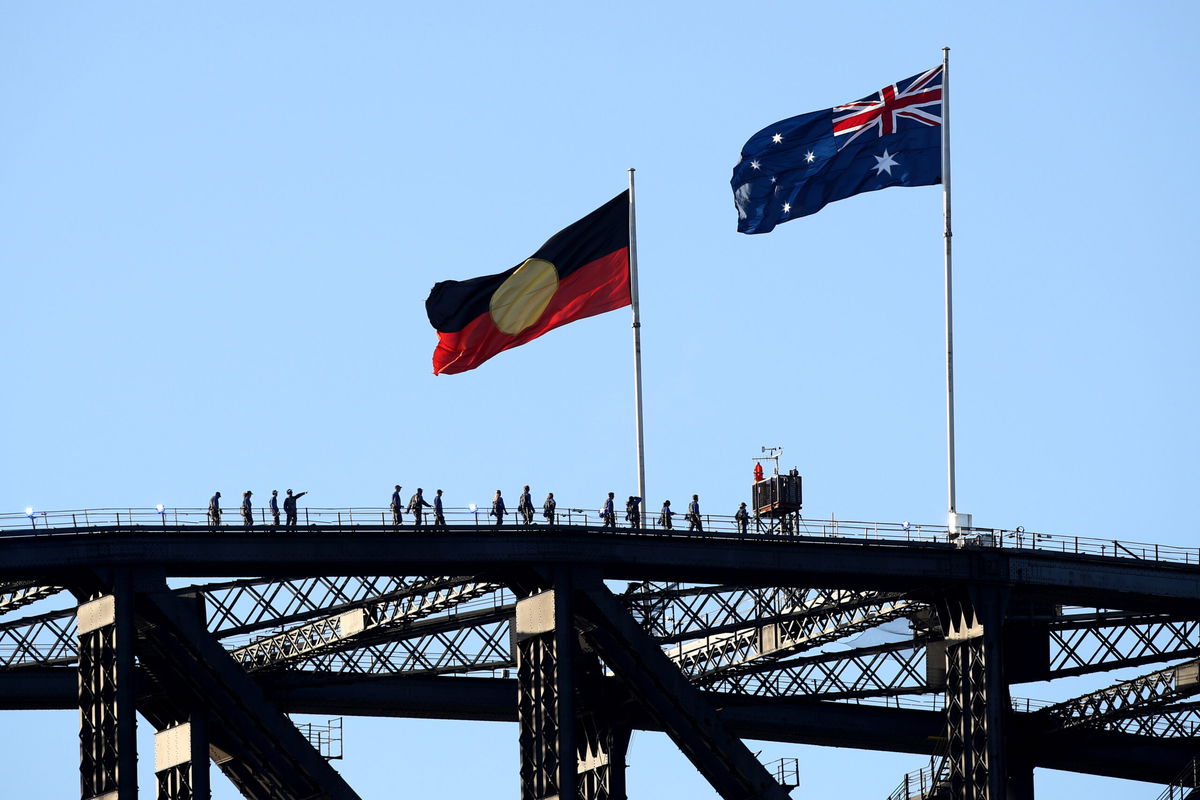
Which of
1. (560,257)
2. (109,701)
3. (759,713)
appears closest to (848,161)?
(560,257)

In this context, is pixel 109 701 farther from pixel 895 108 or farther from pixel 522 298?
pixel 895 108

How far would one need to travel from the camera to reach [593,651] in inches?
3770

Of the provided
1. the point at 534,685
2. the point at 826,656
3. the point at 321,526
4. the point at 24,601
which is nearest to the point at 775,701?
the point at 826,656

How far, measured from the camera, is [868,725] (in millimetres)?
104750

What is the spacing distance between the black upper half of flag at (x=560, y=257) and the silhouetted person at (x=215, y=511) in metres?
9.03

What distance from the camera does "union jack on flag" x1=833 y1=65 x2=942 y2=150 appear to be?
9631 centimetres

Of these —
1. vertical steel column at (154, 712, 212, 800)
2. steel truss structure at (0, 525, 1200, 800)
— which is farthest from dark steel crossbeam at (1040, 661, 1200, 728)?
vertical steel column at (154, 712, 212, 800)

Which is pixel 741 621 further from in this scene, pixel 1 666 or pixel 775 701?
pixel 1 666

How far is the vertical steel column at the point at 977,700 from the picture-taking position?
94.6 m

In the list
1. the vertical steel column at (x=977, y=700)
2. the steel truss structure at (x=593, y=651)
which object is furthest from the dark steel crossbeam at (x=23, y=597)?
the vertical steel column at (x=977, y=700)

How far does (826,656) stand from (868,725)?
202 inches

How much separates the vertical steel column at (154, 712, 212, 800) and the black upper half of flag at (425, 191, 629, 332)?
14.8 meters

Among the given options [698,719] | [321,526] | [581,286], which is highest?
[581,286]

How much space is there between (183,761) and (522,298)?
59.1ft
